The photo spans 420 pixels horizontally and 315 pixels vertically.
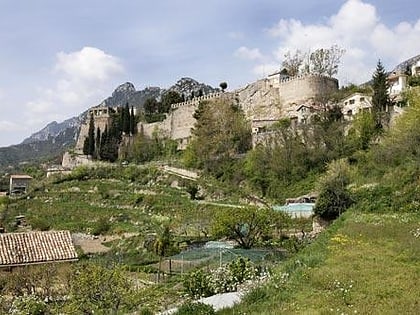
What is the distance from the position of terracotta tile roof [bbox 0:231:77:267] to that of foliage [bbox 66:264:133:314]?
319 inches

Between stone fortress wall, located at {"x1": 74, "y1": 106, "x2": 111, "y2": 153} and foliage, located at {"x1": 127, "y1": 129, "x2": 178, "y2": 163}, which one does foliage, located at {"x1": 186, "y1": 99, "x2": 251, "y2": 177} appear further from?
stone fortress wall, located at {"x1": 74, "y1": 106, "x2": 111, "y2": 153}

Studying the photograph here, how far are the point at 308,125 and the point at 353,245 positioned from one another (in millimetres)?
30172

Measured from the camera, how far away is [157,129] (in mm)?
67875

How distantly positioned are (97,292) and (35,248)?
30.0 feet

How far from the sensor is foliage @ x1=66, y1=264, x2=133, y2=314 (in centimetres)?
1145

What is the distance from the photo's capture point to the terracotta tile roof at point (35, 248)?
1916cm

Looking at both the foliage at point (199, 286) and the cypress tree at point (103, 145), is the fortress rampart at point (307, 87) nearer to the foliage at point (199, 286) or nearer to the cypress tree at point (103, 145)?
the cypress tree at point (103, 145)

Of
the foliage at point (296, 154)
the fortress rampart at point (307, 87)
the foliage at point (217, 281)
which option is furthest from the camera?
the fortress rampart at point (307, 87)

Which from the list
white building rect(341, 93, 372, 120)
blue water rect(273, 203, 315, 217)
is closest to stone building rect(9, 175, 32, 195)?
white building rect(341, 93, 372, 120)

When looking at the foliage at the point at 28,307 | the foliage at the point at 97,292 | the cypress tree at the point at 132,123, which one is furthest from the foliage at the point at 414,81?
the foliage at the point at 28,307

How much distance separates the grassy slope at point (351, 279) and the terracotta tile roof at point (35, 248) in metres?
9.44

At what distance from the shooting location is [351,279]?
1099 centimetres

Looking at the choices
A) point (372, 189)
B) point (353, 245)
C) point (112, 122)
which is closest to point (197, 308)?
point (353, 245)

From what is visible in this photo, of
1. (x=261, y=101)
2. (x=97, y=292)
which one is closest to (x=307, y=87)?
(x=261, y=101)
